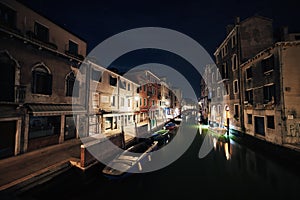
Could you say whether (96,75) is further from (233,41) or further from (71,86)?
(233,41)

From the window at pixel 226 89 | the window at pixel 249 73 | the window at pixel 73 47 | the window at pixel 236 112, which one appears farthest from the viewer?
the window at pixel 226 89

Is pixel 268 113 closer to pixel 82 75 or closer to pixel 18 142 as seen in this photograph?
pixel 82 75

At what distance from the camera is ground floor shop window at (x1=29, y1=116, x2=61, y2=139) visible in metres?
11.1

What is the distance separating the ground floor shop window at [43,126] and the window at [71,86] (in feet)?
9.01

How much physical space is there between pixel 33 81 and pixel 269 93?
22.5 meters

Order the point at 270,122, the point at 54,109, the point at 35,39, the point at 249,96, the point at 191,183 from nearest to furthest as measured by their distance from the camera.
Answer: the point at 191,183, the point at 35,39, the point at 54,109, the point at 270,122, the point at 249,96

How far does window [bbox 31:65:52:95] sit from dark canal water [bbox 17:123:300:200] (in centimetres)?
715

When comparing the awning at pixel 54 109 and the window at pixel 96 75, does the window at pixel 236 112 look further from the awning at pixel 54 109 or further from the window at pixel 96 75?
the awning at pixel 54 109

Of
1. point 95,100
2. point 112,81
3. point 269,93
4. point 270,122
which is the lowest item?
point 270,122

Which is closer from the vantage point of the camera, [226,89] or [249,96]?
[249,96]

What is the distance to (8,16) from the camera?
9.80m

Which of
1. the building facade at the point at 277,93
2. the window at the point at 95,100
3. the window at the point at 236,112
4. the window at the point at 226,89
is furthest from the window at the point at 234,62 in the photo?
the window at the point at 95,100

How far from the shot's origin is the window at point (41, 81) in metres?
11.2

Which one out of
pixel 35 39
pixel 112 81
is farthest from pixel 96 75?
pixel 35 39
